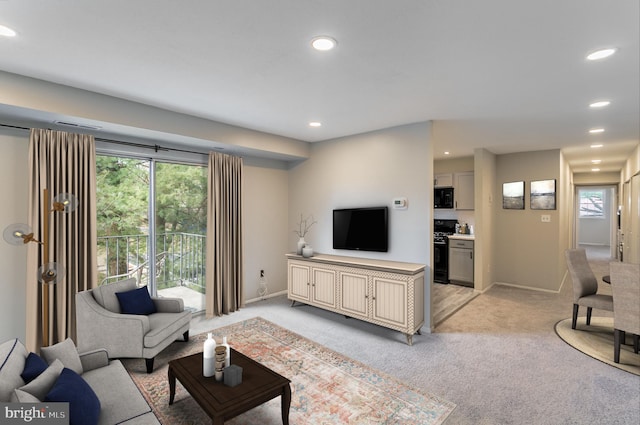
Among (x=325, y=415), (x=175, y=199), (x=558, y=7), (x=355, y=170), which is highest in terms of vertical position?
(x=558, y=7)

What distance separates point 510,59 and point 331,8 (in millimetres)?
1470

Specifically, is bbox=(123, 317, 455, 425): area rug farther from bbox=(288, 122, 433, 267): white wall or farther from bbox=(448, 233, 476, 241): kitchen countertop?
bbox=(448, 233, 476, 241): kitchen countertop

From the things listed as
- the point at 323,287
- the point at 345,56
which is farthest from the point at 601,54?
the point at 323,287

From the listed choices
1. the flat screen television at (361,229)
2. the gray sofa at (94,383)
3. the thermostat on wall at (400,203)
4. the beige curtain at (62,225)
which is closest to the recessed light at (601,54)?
the thermostat on wall at (400,203)

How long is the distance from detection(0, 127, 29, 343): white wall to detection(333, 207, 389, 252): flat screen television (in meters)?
3.71

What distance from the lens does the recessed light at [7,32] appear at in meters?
1.92

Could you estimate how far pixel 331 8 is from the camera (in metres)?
1.70

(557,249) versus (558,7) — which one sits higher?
(558,7)

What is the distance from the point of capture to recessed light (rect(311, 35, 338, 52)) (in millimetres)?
2016

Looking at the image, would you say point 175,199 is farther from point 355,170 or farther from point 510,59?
point 510,59

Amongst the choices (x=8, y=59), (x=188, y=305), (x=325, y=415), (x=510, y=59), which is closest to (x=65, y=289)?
(x=188, y=305)

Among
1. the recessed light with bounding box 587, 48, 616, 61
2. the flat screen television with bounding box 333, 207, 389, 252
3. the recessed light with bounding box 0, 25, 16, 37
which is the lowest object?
the flat screen television with bounding box 333, 207, 389, 252

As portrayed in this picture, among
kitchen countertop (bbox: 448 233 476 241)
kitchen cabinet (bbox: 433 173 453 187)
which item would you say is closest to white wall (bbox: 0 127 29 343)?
kitchen countertop (bbox: 448 233 476 241)

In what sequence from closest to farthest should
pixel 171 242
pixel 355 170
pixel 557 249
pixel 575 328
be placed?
pixel 575 328 < pixel 171 242 < pixel 355 170 < pixel 557 249
